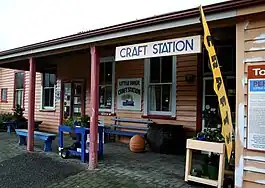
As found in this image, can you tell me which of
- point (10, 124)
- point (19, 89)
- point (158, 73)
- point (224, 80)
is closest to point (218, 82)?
point (224, 80)

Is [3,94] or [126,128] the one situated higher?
[3,94]

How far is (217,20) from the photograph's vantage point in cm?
402

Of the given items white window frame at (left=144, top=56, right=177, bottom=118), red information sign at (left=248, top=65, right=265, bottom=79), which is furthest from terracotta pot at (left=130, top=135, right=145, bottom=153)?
red information sign at (left=248, top=65, right=265, bottom=79)

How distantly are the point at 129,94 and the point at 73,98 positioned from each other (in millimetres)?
3043

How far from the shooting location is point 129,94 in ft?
29.1

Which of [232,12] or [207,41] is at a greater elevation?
[232,12]

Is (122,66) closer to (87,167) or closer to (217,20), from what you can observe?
(87,167)

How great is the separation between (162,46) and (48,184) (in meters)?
3.14

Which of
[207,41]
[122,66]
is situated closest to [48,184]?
[207,41]

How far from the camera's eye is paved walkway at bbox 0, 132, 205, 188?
4.90 m

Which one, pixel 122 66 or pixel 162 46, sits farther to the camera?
pixel 122 66

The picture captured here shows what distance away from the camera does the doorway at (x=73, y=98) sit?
10.6 m

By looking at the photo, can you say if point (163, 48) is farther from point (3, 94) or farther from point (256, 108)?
point (3, 94)

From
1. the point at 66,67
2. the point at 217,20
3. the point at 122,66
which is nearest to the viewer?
the point at 217,20
